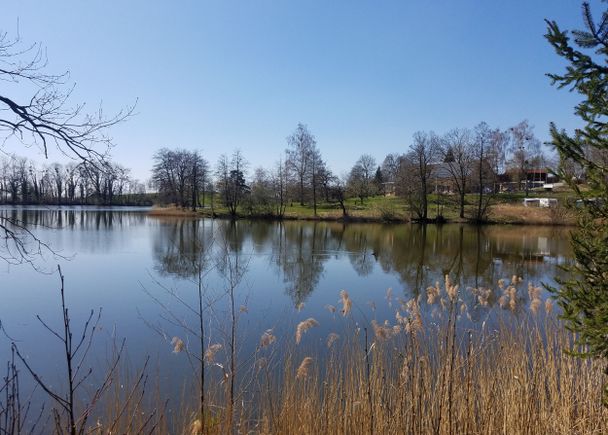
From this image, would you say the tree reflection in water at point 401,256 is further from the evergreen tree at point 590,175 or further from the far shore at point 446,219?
the far shore at point 446,219

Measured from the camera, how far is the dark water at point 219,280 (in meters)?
7.86

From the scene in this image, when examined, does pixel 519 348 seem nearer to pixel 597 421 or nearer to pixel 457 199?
pixel 597 421

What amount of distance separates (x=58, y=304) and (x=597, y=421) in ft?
38.1

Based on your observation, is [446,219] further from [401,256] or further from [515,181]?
[401,256]

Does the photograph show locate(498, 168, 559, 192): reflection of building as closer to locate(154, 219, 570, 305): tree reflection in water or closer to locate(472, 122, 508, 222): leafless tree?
locate(472, 122, 508, 222): leafless tree

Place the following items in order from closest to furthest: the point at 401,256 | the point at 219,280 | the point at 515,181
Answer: the point at 219,280
the point at 401,256
the point at 515,181

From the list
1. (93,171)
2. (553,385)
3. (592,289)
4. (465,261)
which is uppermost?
(93,171)

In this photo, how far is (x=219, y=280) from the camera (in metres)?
13.4

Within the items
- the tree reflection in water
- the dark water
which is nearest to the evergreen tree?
the dark water

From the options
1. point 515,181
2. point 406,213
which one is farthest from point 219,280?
point 515,181

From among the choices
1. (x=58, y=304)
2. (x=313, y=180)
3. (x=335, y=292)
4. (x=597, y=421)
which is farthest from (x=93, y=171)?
(x=313, y=180)

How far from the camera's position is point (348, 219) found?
154ft

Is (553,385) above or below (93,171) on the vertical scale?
below

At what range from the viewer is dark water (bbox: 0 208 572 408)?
786cm
